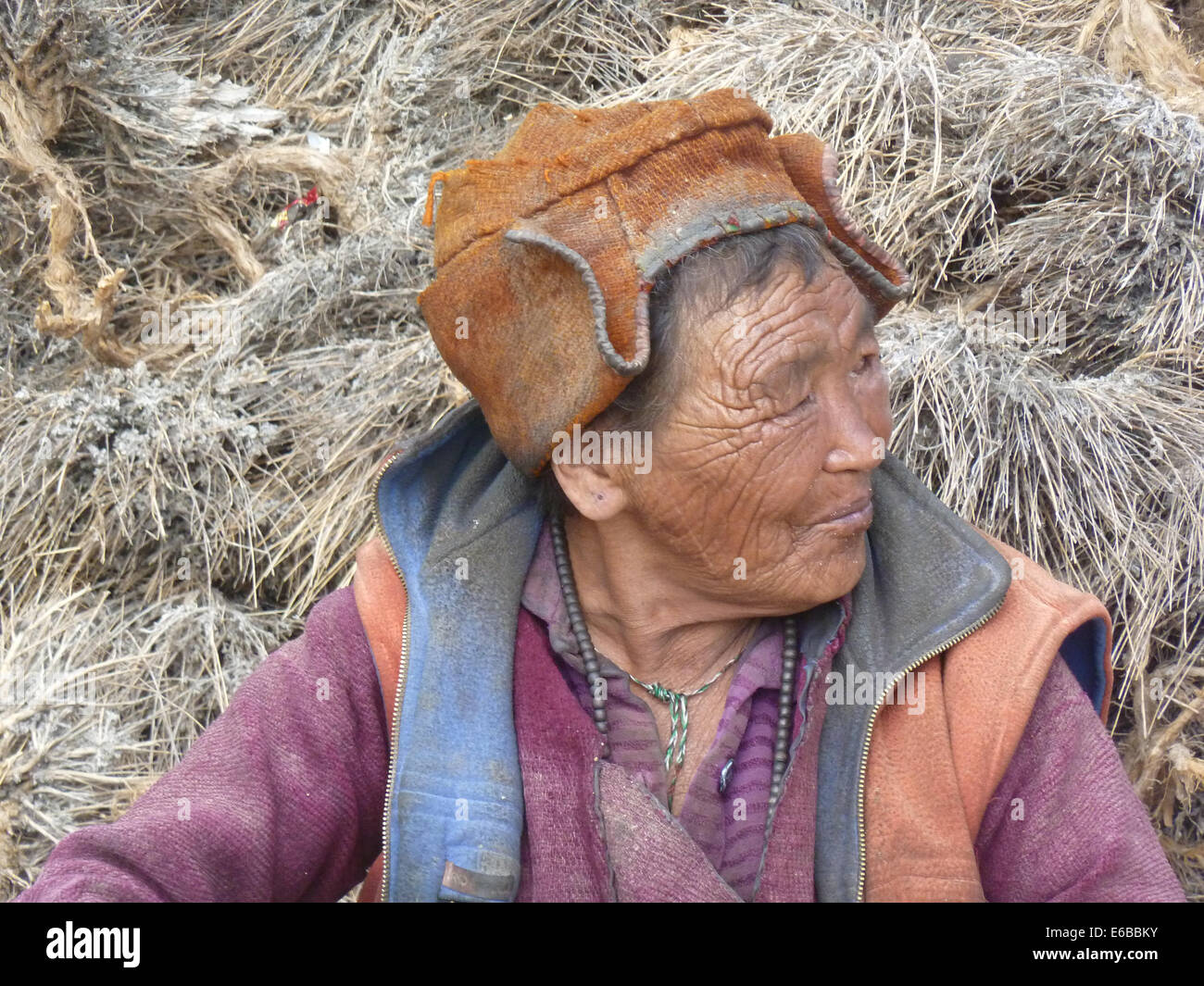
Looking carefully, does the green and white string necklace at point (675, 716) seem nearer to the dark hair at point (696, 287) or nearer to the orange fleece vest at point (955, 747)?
the orange fleece vest at point (955, 747)

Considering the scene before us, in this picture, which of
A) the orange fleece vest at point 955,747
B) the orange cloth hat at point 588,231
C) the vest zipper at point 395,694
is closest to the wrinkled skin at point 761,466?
the orange cloth hat at point 588,231

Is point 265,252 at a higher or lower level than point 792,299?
lower

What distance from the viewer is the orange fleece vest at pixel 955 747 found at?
197 centimetres

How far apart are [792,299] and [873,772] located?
29.6 inches

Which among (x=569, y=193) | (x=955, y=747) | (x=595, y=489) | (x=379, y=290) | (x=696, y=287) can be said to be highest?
(x=569, y=193)

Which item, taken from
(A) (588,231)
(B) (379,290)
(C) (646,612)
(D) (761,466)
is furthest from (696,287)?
(B) (379,290)

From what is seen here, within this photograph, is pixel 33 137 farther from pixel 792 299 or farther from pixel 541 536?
pixel 792 299

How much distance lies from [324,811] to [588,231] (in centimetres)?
105

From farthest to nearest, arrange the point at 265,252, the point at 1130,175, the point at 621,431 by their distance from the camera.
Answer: the point at 265,252, the point at 1130,175, the point at 621,431

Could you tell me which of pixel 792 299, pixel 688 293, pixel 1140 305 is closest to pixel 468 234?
pixel 688 293

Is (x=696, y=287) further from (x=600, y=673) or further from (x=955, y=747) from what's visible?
(x=955, y=747)

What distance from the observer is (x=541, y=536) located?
7.75 ft

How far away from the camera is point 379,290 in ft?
12.4
